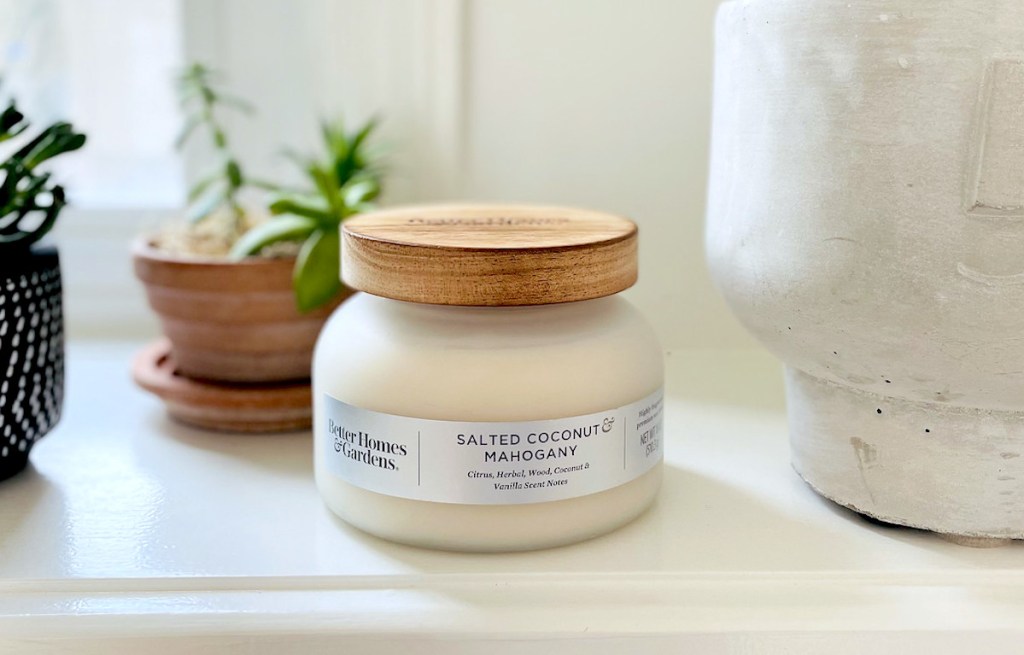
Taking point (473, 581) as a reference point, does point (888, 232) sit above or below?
above

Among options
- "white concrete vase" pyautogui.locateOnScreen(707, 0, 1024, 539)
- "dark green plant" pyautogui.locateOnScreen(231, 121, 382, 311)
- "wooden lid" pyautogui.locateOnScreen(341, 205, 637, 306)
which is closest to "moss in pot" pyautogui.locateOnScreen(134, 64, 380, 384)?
"dark green plant" pyautogui.locateOnScreen(231, 121, 382, 311)

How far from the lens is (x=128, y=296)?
75 centimetres

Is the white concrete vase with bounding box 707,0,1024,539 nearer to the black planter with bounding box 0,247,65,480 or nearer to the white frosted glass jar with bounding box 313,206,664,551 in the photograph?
the white frosted glass jar with bounding box 313,206,664,551

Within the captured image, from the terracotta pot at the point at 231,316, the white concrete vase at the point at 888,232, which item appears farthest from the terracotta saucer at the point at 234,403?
the white concrete vase at the point at 888,232

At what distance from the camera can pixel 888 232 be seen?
35cm

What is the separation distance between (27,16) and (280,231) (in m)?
0.37

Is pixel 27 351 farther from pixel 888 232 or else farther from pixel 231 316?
pixel 888 232

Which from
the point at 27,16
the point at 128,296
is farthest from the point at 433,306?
the point at 27,16

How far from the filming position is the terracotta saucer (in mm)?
540

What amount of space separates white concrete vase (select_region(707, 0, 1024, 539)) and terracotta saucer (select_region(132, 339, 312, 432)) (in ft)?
0.83

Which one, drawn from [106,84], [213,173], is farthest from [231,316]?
[106,84]

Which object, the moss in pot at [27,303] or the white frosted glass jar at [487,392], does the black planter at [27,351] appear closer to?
the moss in pot at [27,303]

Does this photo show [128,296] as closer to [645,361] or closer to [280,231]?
[280,231]

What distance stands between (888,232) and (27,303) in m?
0.38
